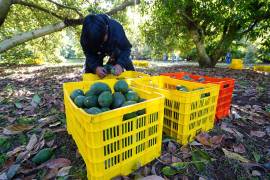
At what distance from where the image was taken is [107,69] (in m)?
2.78

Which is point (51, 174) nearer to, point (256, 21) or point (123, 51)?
point (123, 51)

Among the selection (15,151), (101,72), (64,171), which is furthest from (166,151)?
(15,151)

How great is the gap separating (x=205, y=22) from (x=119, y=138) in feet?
27.1

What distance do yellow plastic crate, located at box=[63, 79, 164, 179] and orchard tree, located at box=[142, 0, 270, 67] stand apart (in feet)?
17.4

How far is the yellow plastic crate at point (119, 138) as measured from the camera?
1.35 meters

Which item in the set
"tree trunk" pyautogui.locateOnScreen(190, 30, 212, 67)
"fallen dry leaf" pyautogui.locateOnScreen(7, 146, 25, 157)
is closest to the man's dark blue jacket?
"fallen dry leaf" pyautogui.locateOnScreen(7, 146, 25, 157)

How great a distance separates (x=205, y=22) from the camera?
8492 mm

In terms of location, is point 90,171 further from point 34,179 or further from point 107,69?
point 107,69

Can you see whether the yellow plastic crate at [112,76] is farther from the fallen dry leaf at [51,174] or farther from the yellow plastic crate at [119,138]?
the fallen dry leaf at [51,174]

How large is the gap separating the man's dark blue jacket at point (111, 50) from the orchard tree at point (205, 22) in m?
3.56

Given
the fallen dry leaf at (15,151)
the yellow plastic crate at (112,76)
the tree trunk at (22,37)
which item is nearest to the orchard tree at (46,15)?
the tree trunk at (22,37)

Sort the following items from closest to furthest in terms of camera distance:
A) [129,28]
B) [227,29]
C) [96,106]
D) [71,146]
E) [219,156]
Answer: [96,106] → [219,156] → [71,146] → [227,29] → [129,28]

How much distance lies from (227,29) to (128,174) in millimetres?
8159

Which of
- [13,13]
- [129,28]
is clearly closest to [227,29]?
[129,28]
